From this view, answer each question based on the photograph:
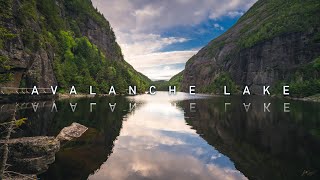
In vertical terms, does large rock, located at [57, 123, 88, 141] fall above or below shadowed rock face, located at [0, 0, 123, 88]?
below

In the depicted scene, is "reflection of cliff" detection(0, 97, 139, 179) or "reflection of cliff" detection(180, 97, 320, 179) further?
"reflection of cliff" detection(180, 97, 320, 179)

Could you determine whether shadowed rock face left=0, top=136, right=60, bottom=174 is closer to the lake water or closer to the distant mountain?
the lake water

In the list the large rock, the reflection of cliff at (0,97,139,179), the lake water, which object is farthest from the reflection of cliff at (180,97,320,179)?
the large rock

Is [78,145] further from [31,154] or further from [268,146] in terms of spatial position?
[268,146]

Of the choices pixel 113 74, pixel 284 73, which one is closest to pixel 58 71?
pixel 113 74

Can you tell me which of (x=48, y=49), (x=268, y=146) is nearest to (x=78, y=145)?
(x=268, y=146)

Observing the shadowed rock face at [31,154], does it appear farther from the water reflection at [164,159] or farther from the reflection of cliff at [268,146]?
the reflection of cliff at [268,146]

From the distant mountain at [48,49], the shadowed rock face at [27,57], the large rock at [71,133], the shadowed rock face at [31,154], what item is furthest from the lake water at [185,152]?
the shadowed rock face at [27,57]

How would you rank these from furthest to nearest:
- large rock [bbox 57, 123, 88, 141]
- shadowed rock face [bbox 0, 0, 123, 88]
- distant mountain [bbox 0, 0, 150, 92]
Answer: shadowed rock face [bbox 0, 0, 123, 88] → distant mountain [bbox 0, 0, 150, 92] → large rock [bbox 57, 123, 88, 141]
